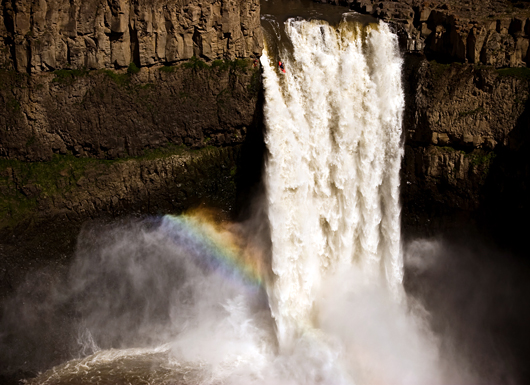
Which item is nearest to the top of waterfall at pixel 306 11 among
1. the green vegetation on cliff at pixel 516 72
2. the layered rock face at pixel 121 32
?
the layered rock face at pixel 121 32

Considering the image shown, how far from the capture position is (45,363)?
21594mm

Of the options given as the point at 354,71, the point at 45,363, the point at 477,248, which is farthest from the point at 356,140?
the point at 45,363

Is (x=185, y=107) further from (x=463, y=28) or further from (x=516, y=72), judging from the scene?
(x=516, y=72)

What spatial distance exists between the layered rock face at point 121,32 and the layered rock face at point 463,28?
6.58 m

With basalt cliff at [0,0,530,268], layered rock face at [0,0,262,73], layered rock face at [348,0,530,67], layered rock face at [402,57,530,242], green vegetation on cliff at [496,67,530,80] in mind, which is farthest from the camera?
layered rock face at [348,0,530,67]

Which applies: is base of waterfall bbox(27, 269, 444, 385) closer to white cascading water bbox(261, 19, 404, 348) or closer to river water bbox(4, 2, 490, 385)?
river water bbox(4, 2, 490, 385)

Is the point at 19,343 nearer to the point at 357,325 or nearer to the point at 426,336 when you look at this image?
the point at 357,325

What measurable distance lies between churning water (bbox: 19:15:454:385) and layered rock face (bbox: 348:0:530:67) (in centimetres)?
157

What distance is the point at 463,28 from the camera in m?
22.9

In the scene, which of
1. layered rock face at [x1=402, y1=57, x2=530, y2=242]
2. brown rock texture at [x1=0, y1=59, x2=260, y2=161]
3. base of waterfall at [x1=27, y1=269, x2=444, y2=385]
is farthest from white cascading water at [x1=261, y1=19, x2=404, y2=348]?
brown rock texture at [x1=0, y1=59, x2=260, y2=161]

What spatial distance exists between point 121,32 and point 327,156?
935 centimetres

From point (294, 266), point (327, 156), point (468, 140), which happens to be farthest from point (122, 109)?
point (468, 140)

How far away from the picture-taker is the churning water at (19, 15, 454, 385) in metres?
21.8

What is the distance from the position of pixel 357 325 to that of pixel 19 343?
523 inches
